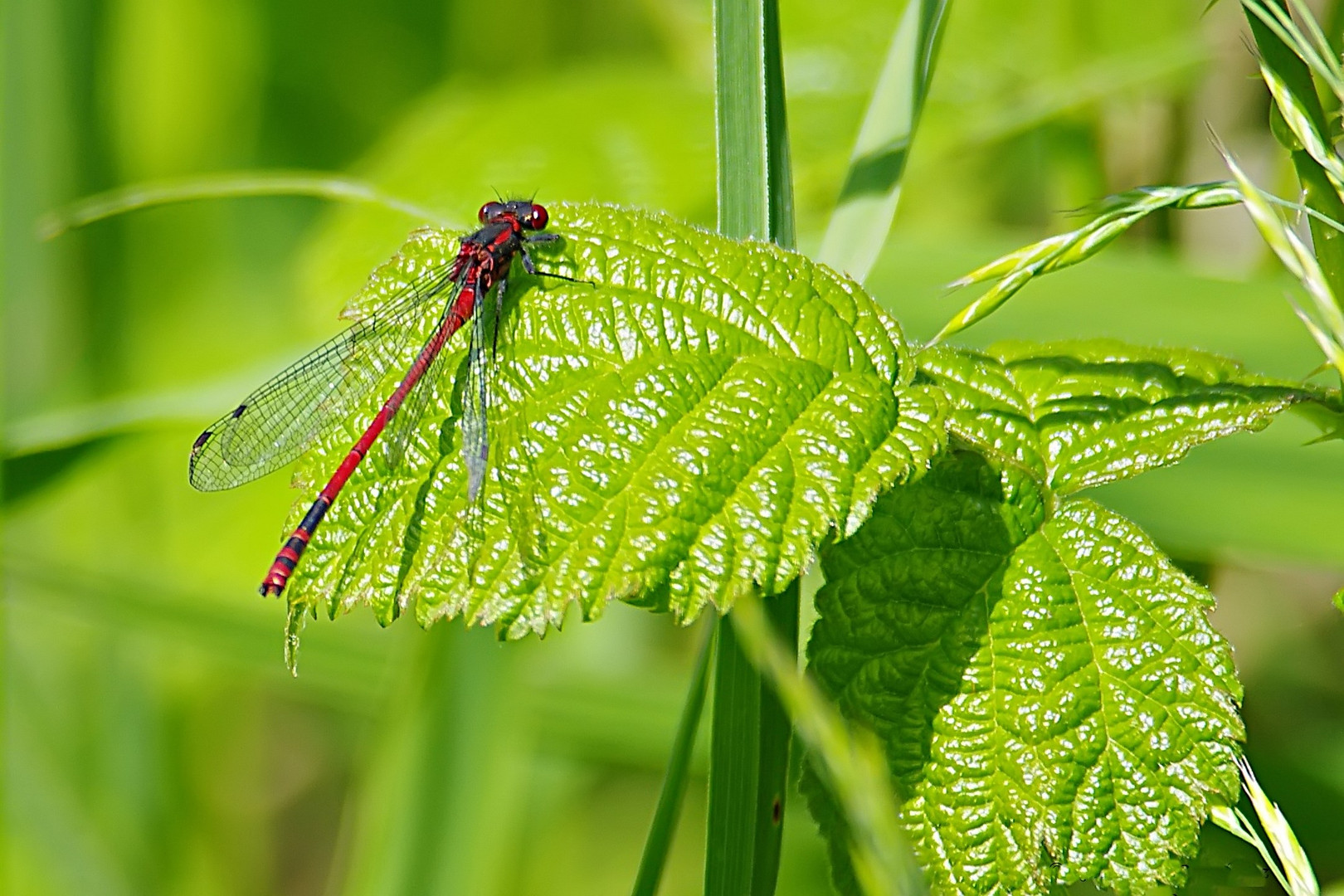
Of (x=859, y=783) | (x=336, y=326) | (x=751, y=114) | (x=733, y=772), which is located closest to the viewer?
(x=859, y=783)

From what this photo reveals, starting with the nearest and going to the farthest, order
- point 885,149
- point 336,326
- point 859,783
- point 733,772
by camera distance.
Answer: point 859,783 < point 733,772 < point 885,149 < point 336,326

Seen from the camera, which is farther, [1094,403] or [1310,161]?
[1094,403]

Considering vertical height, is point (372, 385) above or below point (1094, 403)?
above

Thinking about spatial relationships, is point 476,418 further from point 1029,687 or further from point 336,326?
point 336,326

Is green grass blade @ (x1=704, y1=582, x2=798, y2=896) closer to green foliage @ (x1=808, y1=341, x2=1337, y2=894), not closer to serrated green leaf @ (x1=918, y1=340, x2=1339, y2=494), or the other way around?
green foliage @ (x1=808, y1=341, x2=1337, y2=894)

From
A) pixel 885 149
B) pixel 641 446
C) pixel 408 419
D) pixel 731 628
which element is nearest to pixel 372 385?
pixel 408 419

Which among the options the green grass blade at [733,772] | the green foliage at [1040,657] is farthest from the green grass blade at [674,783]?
the green foliage at [1040,657]

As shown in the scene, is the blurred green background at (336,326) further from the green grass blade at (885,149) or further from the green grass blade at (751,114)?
the green grass blade at (751,114)
